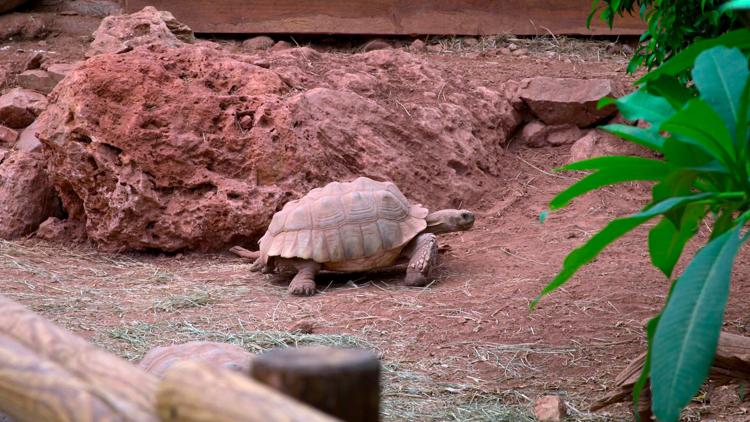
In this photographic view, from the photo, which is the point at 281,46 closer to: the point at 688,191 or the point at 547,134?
the point at 547,134

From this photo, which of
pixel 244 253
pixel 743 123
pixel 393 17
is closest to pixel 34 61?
pixel 393 17

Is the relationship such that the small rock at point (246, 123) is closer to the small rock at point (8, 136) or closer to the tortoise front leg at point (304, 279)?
the tortoise front leg at point (304, 279)

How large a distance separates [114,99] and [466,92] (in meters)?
2.97

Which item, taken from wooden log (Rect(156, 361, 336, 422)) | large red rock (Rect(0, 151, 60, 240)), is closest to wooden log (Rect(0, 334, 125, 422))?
wooden log (Rect(156, 361, 336, 422))

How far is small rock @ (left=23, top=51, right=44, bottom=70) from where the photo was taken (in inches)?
341

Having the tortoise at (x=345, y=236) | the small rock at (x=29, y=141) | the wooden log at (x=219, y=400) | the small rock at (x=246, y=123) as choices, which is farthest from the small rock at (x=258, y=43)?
the wooden log at (x=219, y=400)

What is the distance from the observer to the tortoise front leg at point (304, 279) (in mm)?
5523

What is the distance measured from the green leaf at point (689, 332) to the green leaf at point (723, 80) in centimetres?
36

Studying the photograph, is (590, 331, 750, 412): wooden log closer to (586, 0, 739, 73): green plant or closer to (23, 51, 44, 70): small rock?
(586, 0, 739, 73): green plant

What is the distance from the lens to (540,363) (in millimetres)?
4285

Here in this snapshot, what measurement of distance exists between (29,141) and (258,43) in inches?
104

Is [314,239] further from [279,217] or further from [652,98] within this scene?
[652,98]

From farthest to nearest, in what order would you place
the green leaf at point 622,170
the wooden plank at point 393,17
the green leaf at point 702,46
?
the wooden plank at point 393,17, the green leaf at point 702,46, the green leaf at point 622,170

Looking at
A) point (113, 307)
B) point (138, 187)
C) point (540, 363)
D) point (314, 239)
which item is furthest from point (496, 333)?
point (138, 187)
